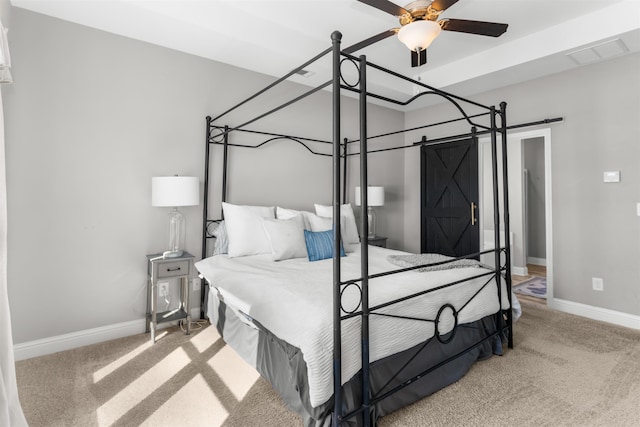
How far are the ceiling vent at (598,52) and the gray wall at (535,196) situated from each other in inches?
119

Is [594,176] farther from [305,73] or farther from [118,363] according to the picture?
[118,363]

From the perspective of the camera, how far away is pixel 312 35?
10.9ft

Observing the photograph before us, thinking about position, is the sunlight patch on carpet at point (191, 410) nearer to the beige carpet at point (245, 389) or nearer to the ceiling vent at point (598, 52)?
the beige carpet at point (245, 389)

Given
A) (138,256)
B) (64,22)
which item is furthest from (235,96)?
(138,256)

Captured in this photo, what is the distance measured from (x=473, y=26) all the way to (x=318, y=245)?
6.66ft

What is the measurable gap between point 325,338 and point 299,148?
9.27 feet

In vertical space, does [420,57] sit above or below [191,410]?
above

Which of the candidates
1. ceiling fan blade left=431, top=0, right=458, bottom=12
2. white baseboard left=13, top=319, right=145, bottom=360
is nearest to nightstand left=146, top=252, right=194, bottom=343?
white baseboard left=13, top=319, right=145, bottom=360

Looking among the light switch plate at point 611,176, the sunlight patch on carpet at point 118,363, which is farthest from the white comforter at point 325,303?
the light switch plate at point 611,176

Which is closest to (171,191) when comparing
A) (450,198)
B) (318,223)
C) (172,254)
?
(172,254)

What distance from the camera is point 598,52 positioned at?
3088 millimetres

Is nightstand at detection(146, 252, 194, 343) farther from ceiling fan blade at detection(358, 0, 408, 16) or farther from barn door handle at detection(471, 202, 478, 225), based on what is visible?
barn door handle at detection(471, 202, 478, 225)

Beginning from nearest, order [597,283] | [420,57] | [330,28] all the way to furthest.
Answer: [420,57] < [330,28] < [597,283]

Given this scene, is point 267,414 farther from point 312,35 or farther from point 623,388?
point 312,35
